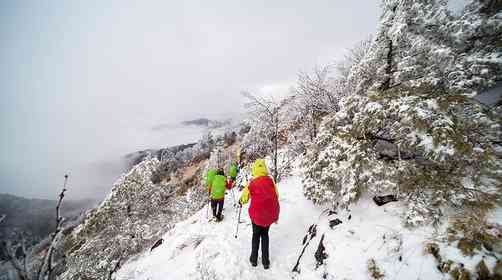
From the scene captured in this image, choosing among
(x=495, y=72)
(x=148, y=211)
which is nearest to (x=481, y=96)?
(x=495, y=72)

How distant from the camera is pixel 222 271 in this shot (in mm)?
4980

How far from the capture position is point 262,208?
15.2 feet

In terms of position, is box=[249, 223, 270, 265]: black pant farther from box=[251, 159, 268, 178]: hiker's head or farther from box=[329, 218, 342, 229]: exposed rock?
box=[329, 218, 342, 229]: exposed rock

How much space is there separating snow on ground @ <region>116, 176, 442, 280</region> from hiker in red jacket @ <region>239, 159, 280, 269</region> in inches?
21.1

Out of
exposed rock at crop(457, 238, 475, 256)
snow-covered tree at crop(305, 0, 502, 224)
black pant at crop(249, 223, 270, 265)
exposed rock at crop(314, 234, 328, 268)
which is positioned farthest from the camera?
black pant at crop(249, 223, 270, 265)

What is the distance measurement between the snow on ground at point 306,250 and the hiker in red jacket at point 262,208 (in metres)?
0.53

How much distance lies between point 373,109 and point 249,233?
472 cm

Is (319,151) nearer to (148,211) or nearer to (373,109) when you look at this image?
(373,109)

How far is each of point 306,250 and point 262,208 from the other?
1.51 metres

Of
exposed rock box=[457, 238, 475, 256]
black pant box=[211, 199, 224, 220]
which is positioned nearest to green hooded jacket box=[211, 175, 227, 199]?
black pant box=[211, 199, 224, 220]

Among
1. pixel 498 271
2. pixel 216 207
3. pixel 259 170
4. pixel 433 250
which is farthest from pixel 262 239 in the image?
pixel 216 207

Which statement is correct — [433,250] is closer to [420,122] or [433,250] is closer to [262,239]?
[420,122]

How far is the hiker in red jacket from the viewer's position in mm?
4637

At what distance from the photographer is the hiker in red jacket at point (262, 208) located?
4.64m
